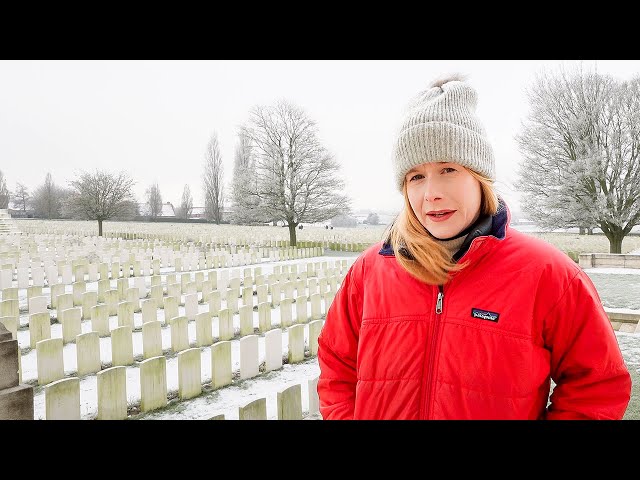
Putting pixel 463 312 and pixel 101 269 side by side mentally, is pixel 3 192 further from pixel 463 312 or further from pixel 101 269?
pixel 463 312

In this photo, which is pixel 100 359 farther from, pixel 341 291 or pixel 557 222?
pixel 557 222

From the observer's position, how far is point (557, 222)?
14234mm

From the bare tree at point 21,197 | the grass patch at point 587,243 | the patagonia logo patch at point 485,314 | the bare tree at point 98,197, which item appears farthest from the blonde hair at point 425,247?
the bare tree at point 21,197

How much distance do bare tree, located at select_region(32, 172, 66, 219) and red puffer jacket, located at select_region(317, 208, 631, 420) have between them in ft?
79.5

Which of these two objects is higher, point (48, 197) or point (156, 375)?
point (48, 197)

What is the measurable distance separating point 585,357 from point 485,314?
0.81 ft

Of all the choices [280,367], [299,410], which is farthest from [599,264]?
[299,410]

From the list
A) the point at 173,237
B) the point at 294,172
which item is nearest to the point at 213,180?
the point at 173,237

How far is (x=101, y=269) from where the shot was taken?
866 centimetres

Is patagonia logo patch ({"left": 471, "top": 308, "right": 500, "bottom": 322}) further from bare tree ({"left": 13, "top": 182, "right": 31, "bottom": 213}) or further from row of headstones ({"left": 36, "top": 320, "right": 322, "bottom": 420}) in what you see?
bare tree ({"left": 13, "top": 182, "right": 31, "bottom": 213})

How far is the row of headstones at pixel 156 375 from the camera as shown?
8.55 ft

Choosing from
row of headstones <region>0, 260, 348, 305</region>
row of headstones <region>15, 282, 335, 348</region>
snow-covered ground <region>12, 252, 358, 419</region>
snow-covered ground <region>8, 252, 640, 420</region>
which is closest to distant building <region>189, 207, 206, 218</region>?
row of headstones <region>0, 260, 348, 305</region>

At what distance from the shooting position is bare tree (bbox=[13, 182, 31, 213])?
20781 millimetres
